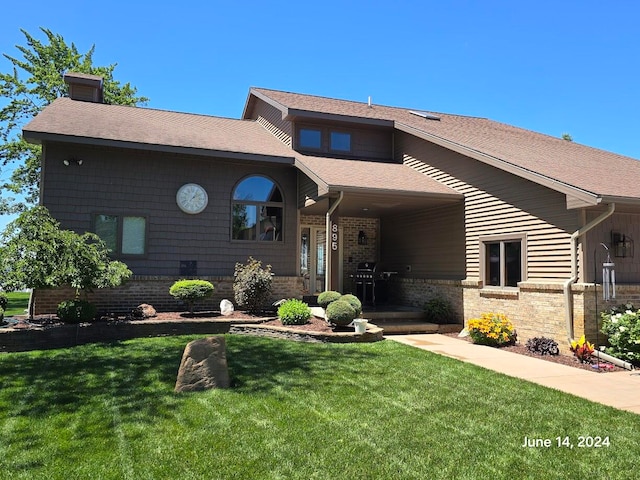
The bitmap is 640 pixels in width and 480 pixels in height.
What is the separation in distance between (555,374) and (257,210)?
27.3ft

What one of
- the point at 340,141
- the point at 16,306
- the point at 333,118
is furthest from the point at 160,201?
the point at 16,306

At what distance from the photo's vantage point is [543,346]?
844 centimetres

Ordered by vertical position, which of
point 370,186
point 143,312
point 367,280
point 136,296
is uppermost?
point 370,186

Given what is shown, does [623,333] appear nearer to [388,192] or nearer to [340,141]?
[388,192]

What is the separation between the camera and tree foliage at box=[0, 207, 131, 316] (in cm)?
883

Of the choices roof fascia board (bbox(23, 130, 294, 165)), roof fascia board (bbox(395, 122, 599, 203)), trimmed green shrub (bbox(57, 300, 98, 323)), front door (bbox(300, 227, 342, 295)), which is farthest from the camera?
front door (bbox(300, 227, 342, 295))

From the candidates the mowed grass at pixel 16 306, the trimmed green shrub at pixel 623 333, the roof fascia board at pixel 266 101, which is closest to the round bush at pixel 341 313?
the trimmed green shrub at pixel 623 333

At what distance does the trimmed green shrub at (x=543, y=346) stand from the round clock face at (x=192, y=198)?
829cm

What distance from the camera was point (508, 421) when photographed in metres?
4.64

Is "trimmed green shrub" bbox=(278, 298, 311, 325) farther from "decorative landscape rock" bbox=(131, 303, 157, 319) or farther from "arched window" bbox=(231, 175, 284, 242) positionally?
"arched window" bbox=(231, 175, 284, 242)

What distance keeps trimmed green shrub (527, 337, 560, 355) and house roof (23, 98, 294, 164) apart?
734 centimetres

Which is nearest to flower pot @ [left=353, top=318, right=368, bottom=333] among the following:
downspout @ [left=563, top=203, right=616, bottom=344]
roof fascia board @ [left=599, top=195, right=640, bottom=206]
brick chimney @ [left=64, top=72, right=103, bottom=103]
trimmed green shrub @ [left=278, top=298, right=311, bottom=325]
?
trimmed green shrub @ [left=278, top=298, right=311, bottom=325]

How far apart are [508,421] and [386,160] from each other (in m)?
10.6

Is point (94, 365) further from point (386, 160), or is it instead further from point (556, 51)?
point (556, 51)
